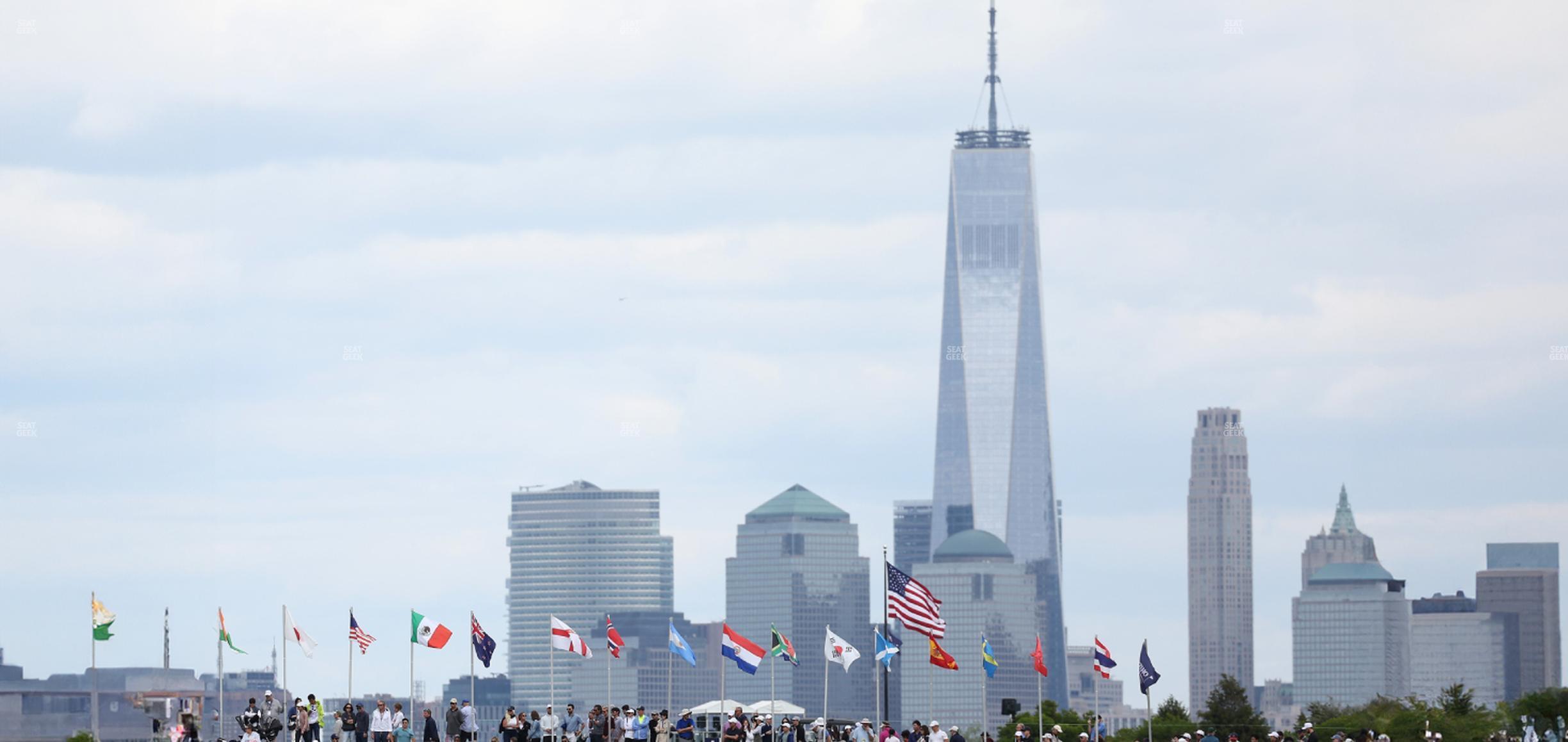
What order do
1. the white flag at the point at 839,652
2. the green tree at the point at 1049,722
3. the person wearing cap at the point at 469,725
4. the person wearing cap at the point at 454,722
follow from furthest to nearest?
the green tree at the point at 1049,722 → the white flag at the point at 839,652 → the person wearing cap at the point at 469,725 → the person wearing cap at the point at 454,722

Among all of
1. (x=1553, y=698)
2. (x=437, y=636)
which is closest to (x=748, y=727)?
(x=437, y=636)

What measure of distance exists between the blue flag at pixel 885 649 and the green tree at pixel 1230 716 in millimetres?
44521

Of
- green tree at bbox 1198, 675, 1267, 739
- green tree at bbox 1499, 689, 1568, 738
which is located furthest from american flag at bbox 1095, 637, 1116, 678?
green tree at bbox 1499, 689, 1568, 738

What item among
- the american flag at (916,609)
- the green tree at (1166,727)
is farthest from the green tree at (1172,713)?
the american flag at (916,609)

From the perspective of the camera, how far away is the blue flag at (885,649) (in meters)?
86.5

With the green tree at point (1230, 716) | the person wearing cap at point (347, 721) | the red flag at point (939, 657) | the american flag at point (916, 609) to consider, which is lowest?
the green tree at point (1230, 716)

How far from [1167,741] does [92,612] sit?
57.0 metres

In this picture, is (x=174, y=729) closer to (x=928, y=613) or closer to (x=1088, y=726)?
(x=928, y=613)

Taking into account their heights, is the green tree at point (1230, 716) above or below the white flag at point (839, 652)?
below

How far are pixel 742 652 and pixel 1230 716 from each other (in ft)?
247

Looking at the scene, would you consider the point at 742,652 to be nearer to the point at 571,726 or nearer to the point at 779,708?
the point at 571,726

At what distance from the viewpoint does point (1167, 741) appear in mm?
121562

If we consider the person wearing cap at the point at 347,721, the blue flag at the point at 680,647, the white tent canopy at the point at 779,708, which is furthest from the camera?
the white tent canopy at the point at 779,708

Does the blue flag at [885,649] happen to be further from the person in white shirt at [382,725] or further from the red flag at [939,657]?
the person in white shirt at [382,725]
